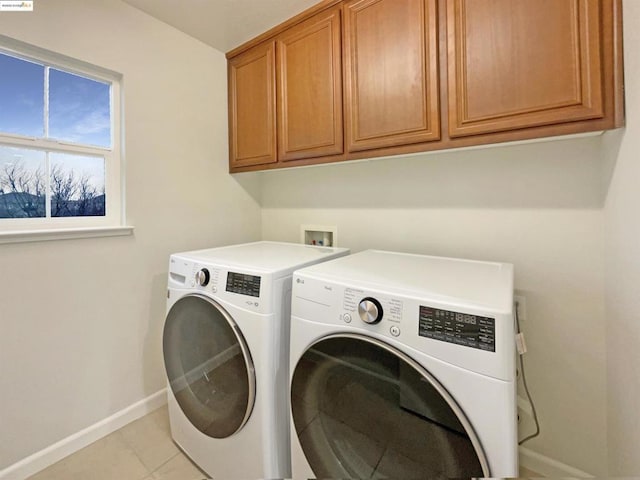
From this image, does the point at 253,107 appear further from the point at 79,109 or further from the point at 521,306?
the point at 521,306

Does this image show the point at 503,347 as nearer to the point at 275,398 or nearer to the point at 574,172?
the point at 275,398

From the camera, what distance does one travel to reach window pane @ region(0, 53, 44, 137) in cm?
126

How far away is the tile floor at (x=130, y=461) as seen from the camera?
1.29 meters

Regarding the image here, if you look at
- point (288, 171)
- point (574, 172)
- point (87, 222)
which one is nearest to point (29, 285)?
point (87, 222)

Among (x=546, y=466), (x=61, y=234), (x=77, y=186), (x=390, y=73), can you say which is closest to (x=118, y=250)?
(x=61, y=234)

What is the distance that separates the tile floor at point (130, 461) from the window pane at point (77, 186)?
116 centimetres

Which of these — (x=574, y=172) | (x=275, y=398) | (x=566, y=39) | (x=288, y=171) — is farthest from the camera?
(x=288, y=171)

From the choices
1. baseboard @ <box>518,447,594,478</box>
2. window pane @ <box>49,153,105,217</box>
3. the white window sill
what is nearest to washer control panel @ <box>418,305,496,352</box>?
baseboard @ <box>518,447,594,478</box>

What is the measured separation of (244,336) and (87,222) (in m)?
1.09

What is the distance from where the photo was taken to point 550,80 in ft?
3.26

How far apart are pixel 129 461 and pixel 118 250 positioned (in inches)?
39.8

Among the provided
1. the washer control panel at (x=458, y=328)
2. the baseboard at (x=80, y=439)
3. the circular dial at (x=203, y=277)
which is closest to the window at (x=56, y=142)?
the circular dial at (x=203, y=277)

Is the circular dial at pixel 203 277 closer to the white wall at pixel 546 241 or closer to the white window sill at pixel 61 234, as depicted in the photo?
the white window sill at pixel 61 234

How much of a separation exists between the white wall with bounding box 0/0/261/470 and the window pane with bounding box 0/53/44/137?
14cm
